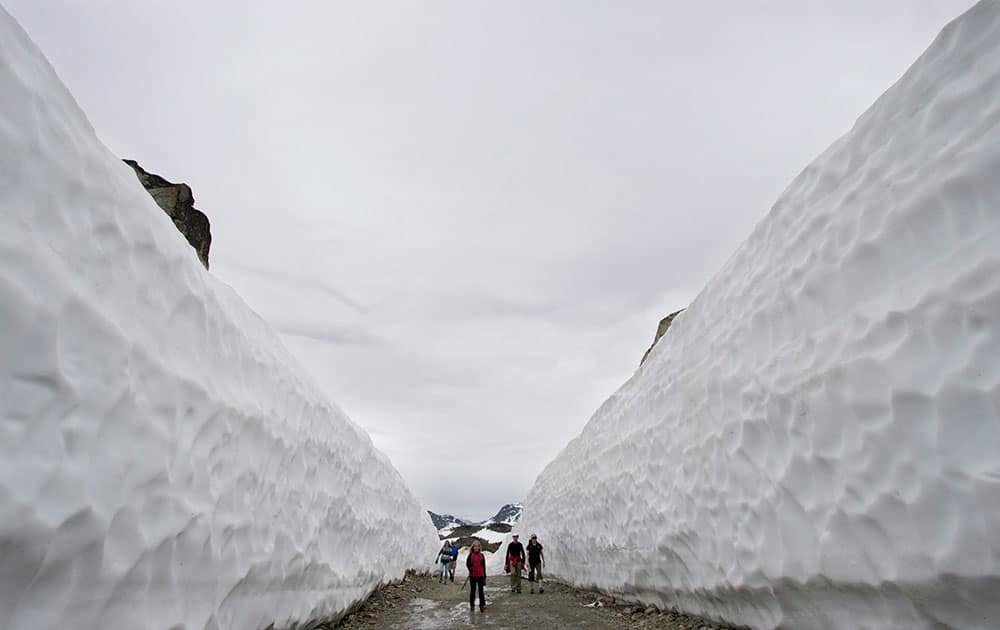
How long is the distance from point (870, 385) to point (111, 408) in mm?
4712

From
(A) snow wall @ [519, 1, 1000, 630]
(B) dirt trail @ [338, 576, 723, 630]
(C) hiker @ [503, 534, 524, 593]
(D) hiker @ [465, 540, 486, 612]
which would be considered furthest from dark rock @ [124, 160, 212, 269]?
(A) snow wall @ [519, 1, 1000, 630]

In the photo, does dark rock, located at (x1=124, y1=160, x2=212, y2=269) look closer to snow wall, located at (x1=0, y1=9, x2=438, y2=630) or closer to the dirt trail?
snow wall, located at (x1=0, y1=9, x2=438, y2=630)

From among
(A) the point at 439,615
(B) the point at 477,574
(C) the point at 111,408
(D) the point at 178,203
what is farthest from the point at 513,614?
(D) the point at 178,203

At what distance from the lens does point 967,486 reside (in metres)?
2.97

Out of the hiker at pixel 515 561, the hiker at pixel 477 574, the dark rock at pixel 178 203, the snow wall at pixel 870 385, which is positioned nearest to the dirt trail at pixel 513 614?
the hiker at pixel 477 574

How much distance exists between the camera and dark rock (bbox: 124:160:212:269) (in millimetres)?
12148

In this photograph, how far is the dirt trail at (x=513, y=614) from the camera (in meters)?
7.74

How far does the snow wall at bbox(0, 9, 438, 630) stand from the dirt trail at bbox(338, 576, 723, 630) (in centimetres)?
402

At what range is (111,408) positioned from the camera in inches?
118

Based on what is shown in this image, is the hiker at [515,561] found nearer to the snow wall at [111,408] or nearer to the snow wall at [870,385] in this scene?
the snow wall at [870,385]

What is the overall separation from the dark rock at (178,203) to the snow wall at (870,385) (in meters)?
11.5

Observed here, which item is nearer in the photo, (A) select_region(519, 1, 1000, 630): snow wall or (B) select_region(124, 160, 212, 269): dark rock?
(A) select_region(519, 1, 1000, 630): snow wall

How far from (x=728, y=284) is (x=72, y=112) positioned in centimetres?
653

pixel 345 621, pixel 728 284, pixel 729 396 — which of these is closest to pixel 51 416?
pixel 729 396
